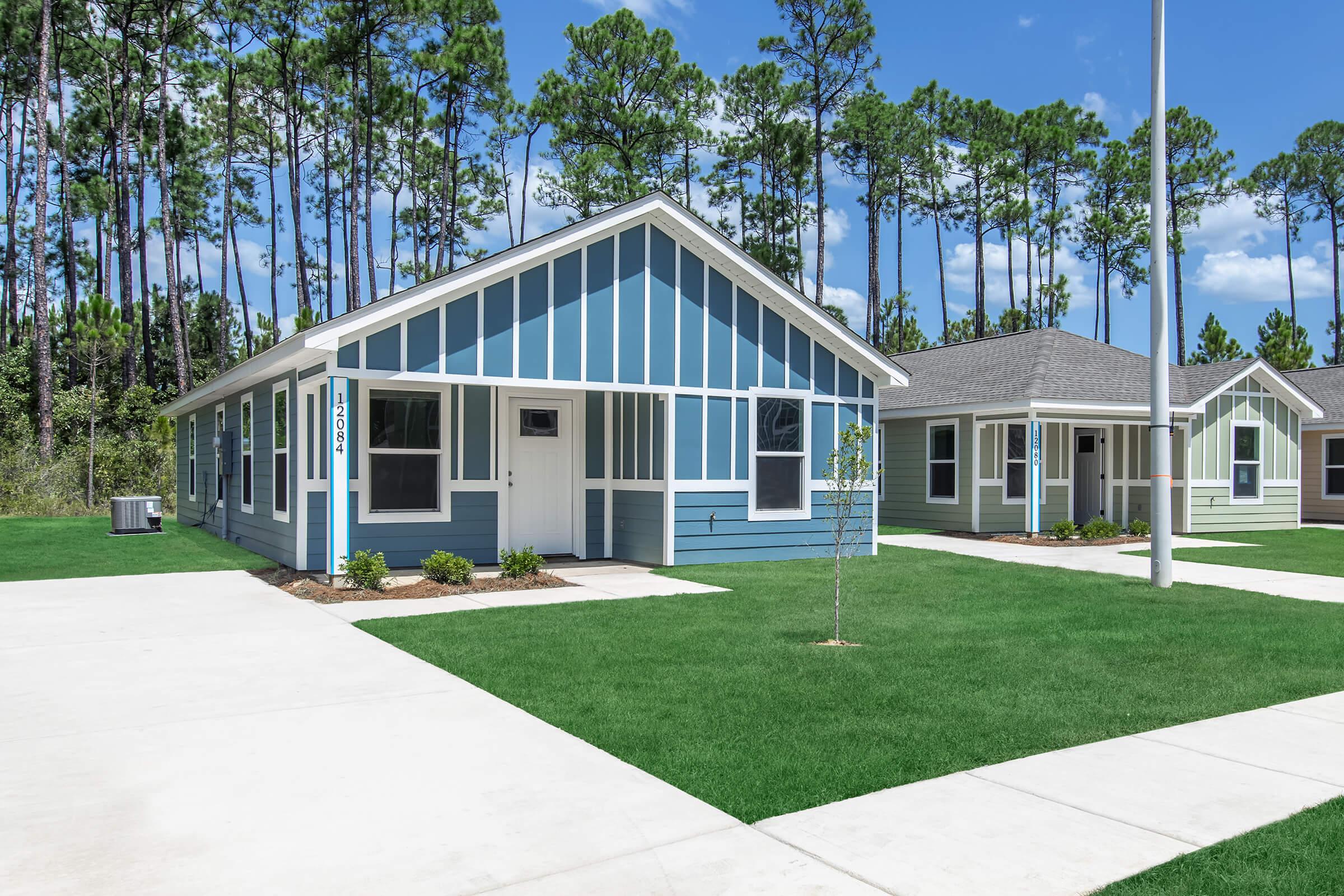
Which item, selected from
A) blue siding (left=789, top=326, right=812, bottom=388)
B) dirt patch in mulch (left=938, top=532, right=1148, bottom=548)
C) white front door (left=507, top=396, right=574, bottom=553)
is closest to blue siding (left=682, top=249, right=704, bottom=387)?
blue siding (left=789, top=326, right=812, bottom=388)

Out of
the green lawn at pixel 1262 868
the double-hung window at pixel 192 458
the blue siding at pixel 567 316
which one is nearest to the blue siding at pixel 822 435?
the blue siding at pixel 567 316

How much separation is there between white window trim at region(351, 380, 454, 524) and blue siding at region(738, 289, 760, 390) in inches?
131

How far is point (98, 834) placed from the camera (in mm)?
3764

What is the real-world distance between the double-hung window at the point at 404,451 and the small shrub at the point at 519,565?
1522 mm

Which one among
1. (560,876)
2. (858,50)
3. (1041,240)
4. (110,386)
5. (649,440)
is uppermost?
(858,50)

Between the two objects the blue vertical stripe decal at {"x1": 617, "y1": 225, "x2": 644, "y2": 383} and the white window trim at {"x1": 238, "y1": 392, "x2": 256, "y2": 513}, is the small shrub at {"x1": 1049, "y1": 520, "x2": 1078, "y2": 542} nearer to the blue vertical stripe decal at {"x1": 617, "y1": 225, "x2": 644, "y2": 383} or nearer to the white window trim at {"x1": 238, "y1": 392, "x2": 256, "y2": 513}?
the blue vertical stripe decal at {"x1": 617, "y1": 225, "x2": 644, "y2": 383}

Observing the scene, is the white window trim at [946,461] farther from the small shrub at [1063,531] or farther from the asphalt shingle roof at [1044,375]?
the small shrub at [1063,531]

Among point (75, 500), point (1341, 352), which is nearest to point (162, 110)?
point (75, 500)

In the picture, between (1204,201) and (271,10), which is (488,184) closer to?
(271,10)

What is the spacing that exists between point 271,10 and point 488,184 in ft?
28.7

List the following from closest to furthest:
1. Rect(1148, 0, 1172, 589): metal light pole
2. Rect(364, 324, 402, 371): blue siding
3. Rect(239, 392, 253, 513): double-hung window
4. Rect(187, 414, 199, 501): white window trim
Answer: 1. Rect(364, 324, 402, 371): blue siding
2. Rect(1148, 0, 1172, 589): metal light pole
3. Rect(239, 392, 253, 513): double-hung window
4. Rect(187, 414, 199, 501): white window trim

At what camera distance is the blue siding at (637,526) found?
506 inches

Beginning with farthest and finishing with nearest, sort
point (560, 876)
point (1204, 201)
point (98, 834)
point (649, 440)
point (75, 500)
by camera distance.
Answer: point (1204, 201)
point (75, 500)
point (649, 440)
point (98, 834)
point (560, 876)

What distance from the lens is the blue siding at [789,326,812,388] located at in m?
13.4
